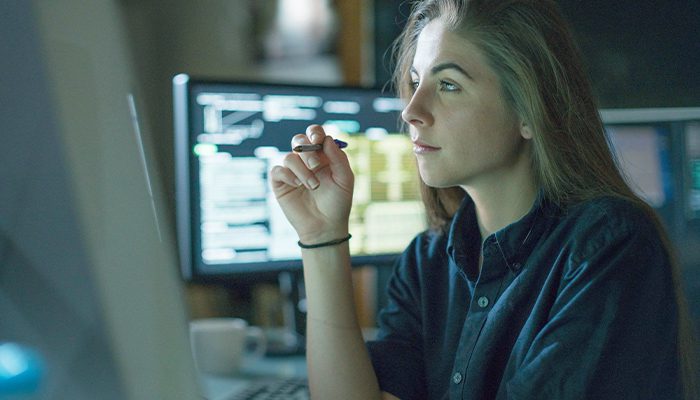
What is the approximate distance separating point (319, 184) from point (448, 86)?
224 mm

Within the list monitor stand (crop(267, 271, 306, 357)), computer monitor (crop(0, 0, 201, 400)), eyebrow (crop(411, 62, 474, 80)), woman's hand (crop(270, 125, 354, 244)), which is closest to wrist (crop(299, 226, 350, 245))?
woman's hand (crop(270, 125, 354, 244))

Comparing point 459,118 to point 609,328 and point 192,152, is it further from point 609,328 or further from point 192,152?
point 192,152

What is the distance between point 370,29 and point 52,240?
176 cm

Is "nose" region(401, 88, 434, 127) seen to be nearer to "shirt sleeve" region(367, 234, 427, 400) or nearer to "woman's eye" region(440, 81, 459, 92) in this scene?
"woman's eye" region(440, 81, 459, 92)

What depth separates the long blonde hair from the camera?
37.9 inches

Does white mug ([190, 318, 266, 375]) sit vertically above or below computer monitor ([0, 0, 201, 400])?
below

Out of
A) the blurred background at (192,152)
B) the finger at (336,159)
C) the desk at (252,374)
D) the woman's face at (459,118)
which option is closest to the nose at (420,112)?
the woman's face at (459,118)

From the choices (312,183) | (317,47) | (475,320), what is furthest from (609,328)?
(317,47)

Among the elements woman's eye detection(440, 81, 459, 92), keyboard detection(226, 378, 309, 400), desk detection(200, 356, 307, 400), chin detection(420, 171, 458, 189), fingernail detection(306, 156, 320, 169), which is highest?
woman's eye detection(440, 81, 459, 92)

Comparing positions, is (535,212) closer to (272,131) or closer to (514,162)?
(514,162)

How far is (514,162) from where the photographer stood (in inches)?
40.7

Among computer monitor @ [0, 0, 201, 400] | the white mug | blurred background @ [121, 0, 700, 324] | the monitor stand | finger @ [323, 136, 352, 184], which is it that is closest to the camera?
computer monitor @ [0, 0, 201, 400]

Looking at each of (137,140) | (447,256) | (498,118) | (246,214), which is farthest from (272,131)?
(137,140)

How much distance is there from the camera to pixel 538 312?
905 mm
